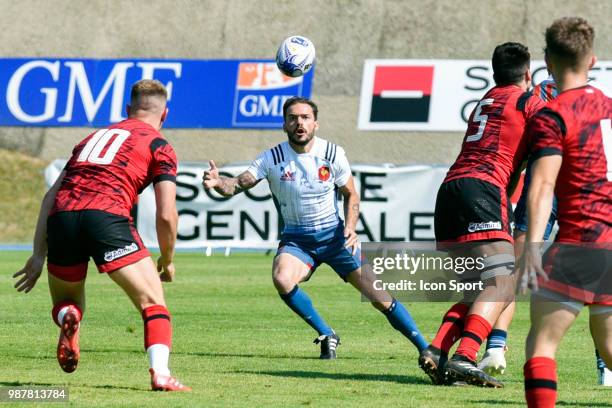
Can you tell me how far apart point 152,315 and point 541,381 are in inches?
107

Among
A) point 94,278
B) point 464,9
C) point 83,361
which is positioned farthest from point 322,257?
point 464,9

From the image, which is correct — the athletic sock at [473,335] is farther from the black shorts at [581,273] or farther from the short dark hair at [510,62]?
the black shorts at [581,273]

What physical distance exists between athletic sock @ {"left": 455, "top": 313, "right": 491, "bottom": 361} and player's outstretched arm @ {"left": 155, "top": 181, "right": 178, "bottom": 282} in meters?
1.92

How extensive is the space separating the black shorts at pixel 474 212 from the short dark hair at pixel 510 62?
2.41 ft

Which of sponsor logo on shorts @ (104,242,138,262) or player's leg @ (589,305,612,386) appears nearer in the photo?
player's leg @ (589,305,612,386)

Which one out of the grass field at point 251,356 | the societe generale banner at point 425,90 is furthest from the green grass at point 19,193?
the grass field at point 251,356

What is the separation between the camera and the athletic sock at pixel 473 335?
26.3 ft

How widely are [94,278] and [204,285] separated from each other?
223cm

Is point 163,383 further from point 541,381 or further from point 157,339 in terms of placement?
point 541,381

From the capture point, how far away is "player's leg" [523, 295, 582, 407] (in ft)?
18.6

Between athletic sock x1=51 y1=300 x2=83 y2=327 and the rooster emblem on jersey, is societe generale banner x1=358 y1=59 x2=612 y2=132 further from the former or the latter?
athletic sock x1=51 y1=300 x2=83 y2=327

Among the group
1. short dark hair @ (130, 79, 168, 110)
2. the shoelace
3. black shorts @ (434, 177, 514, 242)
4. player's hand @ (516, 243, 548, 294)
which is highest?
short dark hair @ (130, 79, 168, 110)

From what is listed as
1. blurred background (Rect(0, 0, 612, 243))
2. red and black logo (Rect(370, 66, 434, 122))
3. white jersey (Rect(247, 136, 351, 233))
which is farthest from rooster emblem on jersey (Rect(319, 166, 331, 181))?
blurred background (Rect(0, 0, 612, 243))

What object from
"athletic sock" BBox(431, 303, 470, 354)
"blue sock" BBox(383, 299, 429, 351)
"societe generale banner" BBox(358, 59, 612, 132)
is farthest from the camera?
"societe generale banner" BBox(358, 59, 612, 132)
